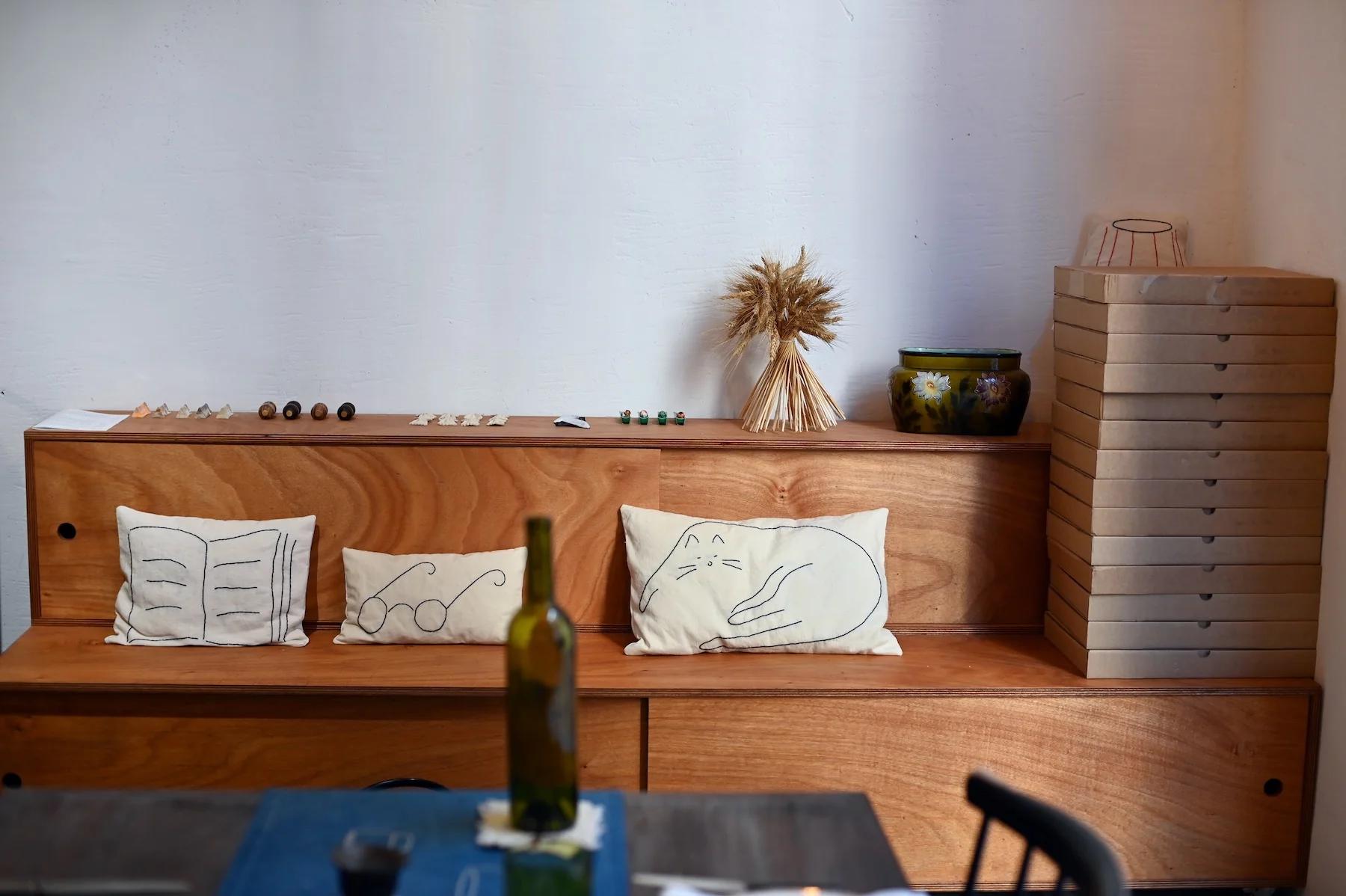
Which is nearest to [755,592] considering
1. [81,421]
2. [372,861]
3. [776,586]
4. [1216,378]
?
[776,586]

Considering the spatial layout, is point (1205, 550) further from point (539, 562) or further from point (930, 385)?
point (539, 562)

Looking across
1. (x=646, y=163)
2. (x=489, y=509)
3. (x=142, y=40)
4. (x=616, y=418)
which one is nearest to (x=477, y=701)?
(x=489, y=509)

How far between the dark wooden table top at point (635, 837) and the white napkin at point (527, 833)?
2.0 inches

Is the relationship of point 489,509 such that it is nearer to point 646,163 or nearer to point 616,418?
point 616,418

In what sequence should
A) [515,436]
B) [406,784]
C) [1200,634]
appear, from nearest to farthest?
[406,784]
[1200,634]
[515,436]

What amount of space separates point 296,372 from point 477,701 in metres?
1.07

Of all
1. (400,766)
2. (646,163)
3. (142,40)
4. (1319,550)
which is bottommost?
(400,766)

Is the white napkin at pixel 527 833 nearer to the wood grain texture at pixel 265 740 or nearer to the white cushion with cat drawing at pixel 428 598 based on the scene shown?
the wood grain texture at pixel 265 740

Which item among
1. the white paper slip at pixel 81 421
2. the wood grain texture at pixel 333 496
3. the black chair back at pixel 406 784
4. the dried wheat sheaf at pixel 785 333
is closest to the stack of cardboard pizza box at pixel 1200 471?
the dried wheat sheaf at pixel 785 333

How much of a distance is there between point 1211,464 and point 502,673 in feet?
5.55

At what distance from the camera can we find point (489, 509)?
2932mm

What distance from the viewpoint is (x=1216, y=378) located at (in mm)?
2680

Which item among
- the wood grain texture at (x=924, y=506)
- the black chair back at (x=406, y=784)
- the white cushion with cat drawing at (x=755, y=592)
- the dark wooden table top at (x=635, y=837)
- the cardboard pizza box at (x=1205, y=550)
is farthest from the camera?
the wood grain texture at (x=924, y=506)

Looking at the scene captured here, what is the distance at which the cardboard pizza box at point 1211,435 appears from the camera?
2701 mm
